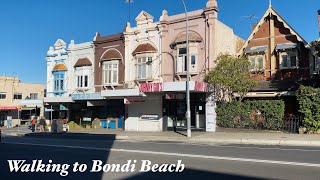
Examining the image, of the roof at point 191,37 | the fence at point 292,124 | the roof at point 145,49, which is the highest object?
the roof at point 191,37

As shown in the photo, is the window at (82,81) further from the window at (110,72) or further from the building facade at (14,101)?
the building facade at (14,101)

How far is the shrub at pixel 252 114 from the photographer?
2331 cm

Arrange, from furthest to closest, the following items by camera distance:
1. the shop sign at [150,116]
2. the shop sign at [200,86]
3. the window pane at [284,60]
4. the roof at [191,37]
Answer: the shop sign at [150,116], the roof at [191,37], the window pane at [284,60], the shop sign at [200,86]

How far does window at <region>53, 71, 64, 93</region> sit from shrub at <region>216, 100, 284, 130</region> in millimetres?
18536

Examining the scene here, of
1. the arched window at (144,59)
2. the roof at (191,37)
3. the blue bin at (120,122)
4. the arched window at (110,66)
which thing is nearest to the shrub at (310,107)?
the roof at (191,37)

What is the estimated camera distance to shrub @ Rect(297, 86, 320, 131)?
69.9 ft

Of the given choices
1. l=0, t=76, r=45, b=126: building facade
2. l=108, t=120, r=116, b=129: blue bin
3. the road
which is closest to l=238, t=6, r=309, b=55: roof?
l=108, t=120, r=116, b=129: blue bin

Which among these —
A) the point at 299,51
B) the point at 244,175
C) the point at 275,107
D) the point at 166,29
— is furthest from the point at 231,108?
the point at 244,175

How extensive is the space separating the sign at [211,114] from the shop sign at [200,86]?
4.12 feet

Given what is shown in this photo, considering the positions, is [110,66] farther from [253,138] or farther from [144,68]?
[253,138]

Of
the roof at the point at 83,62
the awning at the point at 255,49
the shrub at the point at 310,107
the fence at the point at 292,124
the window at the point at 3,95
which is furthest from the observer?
the window at the point at 3,95

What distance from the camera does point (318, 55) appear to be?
76.6 feet

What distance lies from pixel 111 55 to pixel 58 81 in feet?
27.7

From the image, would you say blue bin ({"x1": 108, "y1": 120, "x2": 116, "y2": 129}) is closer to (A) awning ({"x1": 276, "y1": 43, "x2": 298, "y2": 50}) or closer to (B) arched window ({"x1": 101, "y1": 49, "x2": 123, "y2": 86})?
(B) arched window ({"x1": 101, "y1": 49, "x2": 123, "y2": 86})
